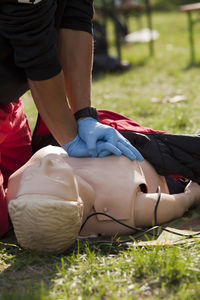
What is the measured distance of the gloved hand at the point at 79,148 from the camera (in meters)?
2.00

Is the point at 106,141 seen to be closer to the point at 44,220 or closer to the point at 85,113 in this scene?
the point at 85,113

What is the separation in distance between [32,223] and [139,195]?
0.48 metres

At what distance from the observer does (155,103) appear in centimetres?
407

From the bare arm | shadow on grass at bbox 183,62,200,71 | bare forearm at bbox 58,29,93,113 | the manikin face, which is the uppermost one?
bare forearm at bbox 58,29,93,113

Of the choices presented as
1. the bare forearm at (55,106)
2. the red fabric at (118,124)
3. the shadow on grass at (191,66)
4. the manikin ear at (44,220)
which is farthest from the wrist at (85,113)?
the shadow on grass at (191,66)

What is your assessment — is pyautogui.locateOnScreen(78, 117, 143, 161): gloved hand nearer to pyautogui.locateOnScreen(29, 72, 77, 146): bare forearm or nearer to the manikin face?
pyautogui.locateOnScreen(29, 72, 77, 146): bare forearm

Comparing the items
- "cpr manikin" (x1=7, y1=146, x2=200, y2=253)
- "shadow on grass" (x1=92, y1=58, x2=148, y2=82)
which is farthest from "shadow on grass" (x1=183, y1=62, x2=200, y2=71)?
"cpr manikin" (x1=7, y1=146, x2=200, y2=253)

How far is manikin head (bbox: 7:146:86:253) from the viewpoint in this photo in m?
1.63

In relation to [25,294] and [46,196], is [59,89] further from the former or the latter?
[25,294]

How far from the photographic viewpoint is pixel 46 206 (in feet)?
5.33

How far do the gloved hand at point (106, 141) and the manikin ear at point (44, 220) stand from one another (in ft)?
1.09

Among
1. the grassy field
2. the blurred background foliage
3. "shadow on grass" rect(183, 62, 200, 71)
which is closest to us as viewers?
the grassy field

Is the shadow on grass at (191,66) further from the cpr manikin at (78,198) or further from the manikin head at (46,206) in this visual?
the manikin head at (46,206)

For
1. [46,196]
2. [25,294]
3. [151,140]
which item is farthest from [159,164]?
[25,294]
